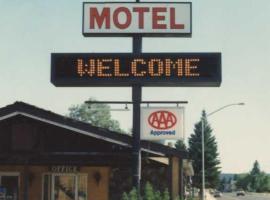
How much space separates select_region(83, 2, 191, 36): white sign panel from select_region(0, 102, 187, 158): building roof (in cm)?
368

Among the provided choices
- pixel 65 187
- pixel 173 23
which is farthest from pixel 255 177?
pixel 173 23

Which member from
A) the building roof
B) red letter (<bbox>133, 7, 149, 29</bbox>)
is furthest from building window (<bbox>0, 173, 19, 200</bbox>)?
red letter (<bbox>133, 7, 149, 29</bbox>)

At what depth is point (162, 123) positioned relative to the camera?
19.0 meters

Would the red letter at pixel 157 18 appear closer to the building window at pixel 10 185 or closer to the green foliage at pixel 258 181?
the building window at pixel 10 185

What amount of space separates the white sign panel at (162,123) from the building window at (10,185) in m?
7.68

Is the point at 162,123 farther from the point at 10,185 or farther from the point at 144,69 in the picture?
the point at 10,185

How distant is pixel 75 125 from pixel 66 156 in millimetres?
1189

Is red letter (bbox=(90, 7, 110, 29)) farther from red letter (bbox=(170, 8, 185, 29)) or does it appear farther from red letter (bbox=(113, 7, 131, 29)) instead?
red letter (bbox=(170, 8, 185, 29))

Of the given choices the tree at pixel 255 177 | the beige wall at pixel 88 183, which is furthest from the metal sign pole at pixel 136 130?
the tree at pixel 255 177

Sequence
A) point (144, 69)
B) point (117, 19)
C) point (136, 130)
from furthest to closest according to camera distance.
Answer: point (117, 19) → point (136, 130) → point (144, 69)

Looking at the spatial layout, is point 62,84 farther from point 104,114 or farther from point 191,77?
point 104,114

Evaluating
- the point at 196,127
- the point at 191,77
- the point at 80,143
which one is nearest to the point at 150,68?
the point at 191,77

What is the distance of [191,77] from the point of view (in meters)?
17.6

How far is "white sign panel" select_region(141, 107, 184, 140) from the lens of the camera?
62.2ft
